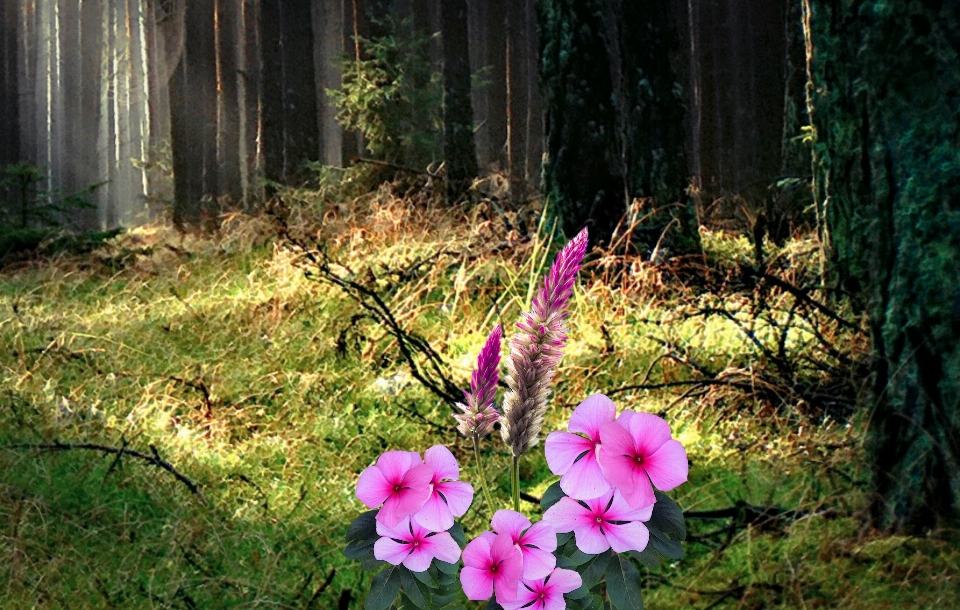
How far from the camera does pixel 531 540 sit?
1118 mm

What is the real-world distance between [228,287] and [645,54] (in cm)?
359

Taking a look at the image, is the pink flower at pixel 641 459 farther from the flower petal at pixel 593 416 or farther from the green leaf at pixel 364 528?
the green leaf at pixel 364 528

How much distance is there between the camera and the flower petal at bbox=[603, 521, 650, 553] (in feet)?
3.56

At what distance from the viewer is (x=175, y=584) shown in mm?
2994

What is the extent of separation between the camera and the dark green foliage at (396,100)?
33.3 feet

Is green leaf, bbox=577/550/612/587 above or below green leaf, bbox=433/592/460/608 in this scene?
above

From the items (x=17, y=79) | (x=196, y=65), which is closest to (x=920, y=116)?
(x=196, y=65)

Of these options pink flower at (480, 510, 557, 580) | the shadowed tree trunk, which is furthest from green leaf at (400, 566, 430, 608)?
the shadowed tree trunk

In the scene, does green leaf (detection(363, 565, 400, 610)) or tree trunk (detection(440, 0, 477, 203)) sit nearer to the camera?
green leaf (detection(363, 565, 400, 610))

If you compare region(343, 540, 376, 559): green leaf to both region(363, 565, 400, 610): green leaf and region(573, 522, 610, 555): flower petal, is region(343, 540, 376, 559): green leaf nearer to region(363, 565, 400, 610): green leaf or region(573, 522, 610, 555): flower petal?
region(363, 565, 400, 610): green leaf

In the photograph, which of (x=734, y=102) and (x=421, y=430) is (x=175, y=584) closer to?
(x=421, y=430)

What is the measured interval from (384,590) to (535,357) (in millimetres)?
312

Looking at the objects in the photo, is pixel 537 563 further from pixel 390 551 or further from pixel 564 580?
pixel 390 551

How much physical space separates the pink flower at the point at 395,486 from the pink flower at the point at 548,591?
15 centimetres
